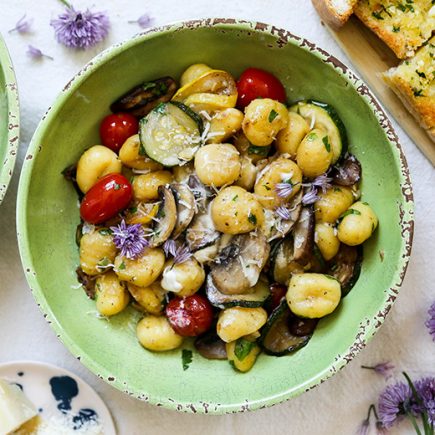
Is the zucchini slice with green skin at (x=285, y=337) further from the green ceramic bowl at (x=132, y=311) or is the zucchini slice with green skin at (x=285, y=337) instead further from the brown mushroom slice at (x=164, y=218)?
the brown mushroom slice at (x=164, y=218)

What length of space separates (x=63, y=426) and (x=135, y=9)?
1.09 metres

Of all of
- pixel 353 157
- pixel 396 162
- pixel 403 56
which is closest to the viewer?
pixel 396 162

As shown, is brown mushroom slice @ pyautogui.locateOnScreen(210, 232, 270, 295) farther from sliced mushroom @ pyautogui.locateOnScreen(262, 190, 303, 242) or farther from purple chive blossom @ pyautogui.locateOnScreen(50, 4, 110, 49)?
purple chive blossom @ pyautogui.locateOnScreen(50, 4, 110, 49)

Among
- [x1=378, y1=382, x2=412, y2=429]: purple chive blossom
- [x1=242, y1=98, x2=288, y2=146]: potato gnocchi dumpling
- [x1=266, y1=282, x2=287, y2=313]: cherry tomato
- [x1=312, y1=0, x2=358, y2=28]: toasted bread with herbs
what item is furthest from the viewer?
[x1=378, y1=382, x2=412, y2=429]: purple chive blossom

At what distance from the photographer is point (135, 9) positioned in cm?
185

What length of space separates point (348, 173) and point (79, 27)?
0.76 m

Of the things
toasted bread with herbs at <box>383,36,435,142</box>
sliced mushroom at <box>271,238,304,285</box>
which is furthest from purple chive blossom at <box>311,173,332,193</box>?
toasted bread with herbs at <box>383,36,435,142</box>

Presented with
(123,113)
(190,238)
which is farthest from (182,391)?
(123,113)

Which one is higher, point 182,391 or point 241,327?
point 241,327

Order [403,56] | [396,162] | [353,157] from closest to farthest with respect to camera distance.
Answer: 1. [396,162]
2. [353,157]
3. [403,56]

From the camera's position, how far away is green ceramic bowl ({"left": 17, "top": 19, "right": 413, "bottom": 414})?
1572 mm

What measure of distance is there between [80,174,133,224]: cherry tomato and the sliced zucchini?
0.85 ft

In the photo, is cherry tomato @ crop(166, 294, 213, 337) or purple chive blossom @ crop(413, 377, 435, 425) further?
purple chive blossom @ crop(413, 377, 435, 425)

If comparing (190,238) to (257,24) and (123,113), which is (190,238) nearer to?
(123,113)
